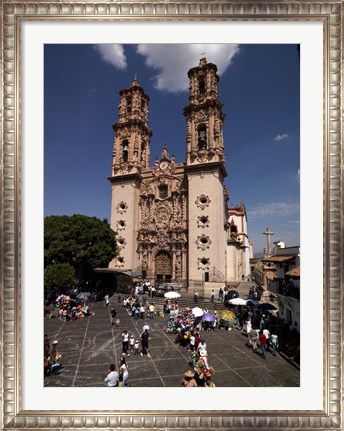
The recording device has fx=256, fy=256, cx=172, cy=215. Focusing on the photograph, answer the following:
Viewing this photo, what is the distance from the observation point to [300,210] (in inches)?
174

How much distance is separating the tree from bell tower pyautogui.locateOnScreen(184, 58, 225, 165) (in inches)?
477

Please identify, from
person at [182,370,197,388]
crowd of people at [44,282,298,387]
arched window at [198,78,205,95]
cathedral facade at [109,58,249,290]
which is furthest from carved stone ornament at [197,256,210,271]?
person at [182,370,197,388]

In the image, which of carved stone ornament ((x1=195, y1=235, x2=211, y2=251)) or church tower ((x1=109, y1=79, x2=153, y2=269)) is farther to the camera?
church tower ((x1=109, y1=79, x2=153, y2=269))

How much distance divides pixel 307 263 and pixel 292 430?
249 centimetres

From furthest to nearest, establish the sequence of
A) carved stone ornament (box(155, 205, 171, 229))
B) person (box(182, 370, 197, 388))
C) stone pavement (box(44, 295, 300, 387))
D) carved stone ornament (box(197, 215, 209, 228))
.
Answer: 1. carved stone ornament (box(155, 205, 171, 229))
2. carved stone ornament (box(197, 215, 209, 228))
3. stone pavement (box(44, 295, 300, 387))
4. person (box(182, 370, 197, 388))

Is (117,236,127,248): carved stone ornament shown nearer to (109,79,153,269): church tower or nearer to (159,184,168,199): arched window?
(109,79,153,269): church tower

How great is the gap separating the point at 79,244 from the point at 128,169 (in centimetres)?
1242

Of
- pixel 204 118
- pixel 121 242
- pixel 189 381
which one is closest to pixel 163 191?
pixel 121 242

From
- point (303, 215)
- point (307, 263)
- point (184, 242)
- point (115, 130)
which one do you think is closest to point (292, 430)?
point (307, 263)

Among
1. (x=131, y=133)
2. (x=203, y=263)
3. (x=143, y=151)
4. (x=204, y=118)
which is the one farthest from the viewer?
(x=143, y=151)

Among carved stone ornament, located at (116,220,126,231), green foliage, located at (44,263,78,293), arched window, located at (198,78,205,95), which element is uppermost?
arched window, located at (198,78,205,95)

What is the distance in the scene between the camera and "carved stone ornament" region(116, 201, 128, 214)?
3086 centimetres

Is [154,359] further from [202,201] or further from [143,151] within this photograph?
[143,151]

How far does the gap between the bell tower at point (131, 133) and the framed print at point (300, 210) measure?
1054 inches
